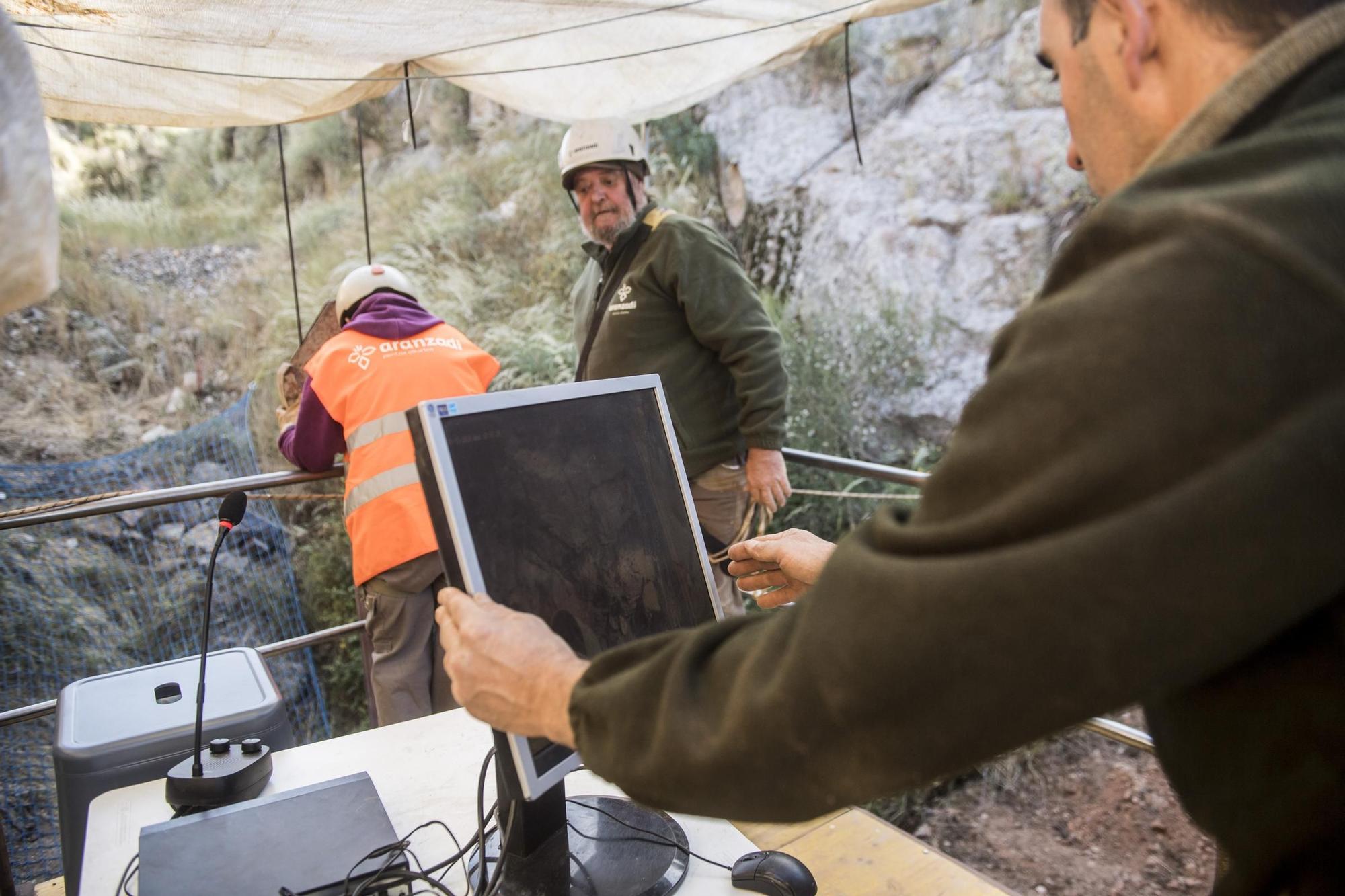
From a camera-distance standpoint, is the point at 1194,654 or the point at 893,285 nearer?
the point at 1194,654

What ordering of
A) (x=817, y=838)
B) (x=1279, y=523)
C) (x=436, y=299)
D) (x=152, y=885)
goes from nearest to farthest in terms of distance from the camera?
(x=1279, y=523)
(x=152, y=885)
(x=817, y=838)
(x=436, y=299)

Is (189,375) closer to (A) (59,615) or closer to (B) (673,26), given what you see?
(A) (59,615)

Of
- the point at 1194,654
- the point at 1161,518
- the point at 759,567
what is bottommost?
the point at 759,567

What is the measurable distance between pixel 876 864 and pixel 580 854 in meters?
0.60

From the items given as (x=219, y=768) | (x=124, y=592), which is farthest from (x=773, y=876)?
(x=124, y=592)

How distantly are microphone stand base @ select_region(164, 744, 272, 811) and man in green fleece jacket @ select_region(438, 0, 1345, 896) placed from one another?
104 centimetres

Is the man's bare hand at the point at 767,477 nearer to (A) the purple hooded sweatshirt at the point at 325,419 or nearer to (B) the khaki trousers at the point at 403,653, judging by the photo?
(B) the khaki trousers at the point at 403,653

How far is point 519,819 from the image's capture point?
48.8 inches

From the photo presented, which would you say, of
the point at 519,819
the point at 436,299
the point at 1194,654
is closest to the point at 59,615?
the point at 436,299

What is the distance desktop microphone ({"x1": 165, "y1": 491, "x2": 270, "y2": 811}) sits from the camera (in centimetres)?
149

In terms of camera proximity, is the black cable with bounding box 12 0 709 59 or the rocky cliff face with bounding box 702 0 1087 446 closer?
the black cable with bounding box 12 0 709 59

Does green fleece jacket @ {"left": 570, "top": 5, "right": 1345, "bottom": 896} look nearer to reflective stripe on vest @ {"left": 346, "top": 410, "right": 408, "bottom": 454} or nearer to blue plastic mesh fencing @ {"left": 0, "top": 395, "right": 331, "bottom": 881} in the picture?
reflective stripe on vest @ {"left": 346, "top": 410, "right": 408, "bottom": 454}

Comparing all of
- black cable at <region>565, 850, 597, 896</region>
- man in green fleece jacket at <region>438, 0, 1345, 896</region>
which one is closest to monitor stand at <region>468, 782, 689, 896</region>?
black cable at <region>565, 850, 597, 896</region>

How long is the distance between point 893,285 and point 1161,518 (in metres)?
7.03
